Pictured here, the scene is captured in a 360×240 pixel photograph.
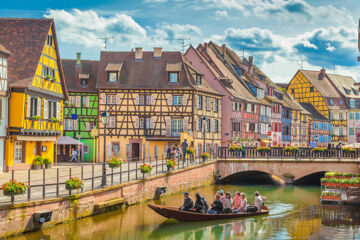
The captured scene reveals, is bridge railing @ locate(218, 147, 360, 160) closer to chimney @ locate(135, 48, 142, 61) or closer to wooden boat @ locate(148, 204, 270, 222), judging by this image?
chimney @ locate(135, 48, 142, 61)

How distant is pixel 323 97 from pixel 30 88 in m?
61.6

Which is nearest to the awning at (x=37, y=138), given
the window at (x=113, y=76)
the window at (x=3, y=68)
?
the window at (x=3, y=68)

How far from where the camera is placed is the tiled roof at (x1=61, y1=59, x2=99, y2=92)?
5441 centimetres

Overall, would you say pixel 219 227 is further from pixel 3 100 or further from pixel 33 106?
pixel 33 106

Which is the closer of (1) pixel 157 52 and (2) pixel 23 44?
(2) pixel 23 44

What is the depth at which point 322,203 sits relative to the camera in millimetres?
33750

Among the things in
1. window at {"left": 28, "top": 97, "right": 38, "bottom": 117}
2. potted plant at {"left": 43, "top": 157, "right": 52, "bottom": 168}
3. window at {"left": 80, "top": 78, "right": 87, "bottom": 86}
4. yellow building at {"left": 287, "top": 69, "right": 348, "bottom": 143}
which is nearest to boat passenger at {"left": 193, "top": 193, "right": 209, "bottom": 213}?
window at {"left": 28, "top": 97, "right": 38, "bottom": 117}

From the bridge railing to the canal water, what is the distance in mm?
12276

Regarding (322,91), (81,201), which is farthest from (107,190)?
(322,91)

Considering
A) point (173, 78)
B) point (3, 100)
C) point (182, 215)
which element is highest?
point (173, 78)

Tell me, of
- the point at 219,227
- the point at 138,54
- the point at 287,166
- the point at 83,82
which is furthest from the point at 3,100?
the point at 138,54

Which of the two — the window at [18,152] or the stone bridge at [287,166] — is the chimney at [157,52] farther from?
the window at [18,152]

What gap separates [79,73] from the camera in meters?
55.4

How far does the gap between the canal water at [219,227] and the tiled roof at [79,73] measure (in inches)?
976
